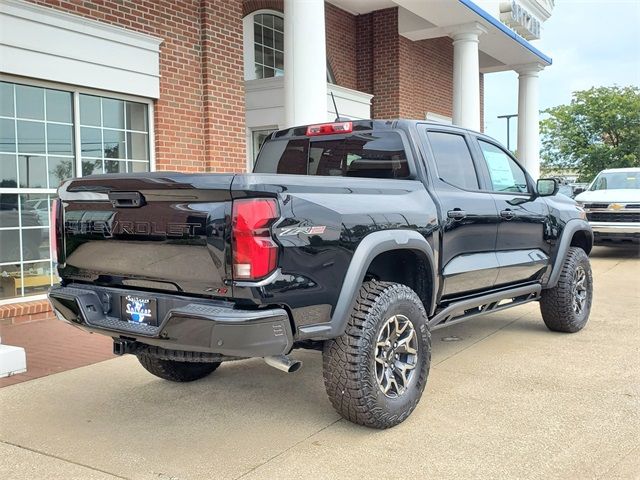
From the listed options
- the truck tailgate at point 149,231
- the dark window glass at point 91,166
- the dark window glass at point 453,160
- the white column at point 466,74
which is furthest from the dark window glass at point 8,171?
the white column at point 466,74

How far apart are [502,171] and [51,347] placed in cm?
440

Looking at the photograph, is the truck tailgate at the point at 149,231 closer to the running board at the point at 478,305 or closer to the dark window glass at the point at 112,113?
the running board at the point at 478,305

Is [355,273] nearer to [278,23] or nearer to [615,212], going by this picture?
[278,23]

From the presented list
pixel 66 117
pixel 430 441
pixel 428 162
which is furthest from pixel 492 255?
pixel 66 117

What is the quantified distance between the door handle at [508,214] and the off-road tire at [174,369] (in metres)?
2.65

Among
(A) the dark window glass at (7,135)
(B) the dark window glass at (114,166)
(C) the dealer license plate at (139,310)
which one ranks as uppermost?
(A) the dark window glass at (7,135)

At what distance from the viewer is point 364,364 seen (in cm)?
369

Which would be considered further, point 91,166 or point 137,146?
point 137,146

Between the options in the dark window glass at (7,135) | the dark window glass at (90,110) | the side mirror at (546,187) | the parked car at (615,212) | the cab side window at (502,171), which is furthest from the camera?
the parked car at (615,212)

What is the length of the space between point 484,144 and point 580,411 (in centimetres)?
239

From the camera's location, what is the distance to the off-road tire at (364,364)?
12.1 feet

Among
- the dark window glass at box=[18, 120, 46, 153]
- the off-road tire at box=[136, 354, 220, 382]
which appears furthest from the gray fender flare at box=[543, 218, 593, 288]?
the dark window glass at box=[18, 120, 46, 153]

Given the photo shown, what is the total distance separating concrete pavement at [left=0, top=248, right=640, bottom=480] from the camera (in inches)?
Answer: 136

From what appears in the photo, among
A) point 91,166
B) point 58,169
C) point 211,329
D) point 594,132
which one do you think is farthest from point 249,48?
point 594,132
